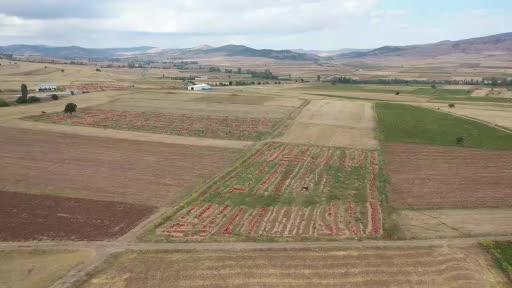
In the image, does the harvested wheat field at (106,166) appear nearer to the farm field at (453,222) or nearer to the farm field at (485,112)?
the farm field at (453,222)

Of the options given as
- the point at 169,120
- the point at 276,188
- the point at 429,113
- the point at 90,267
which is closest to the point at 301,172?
the point at 276,188

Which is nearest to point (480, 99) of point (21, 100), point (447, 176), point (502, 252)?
point (447, 176)

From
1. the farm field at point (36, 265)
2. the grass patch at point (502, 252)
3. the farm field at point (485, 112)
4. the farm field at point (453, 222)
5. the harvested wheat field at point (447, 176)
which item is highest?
the farm field at point (485, 112)

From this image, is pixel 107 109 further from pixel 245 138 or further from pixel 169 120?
pixel 245 138

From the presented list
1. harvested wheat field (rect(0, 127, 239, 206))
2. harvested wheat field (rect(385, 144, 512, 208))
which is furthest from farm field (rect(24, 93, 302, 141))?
harvested wheat field (rect(385, 144, 512, 208))

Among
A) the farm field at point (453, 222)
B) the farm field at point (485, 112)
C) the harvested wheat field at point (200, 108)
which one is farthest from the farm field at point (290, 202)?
the farm field at point (485, 112)

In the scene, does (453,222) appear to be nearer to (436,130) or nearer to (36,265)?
(36,265)
